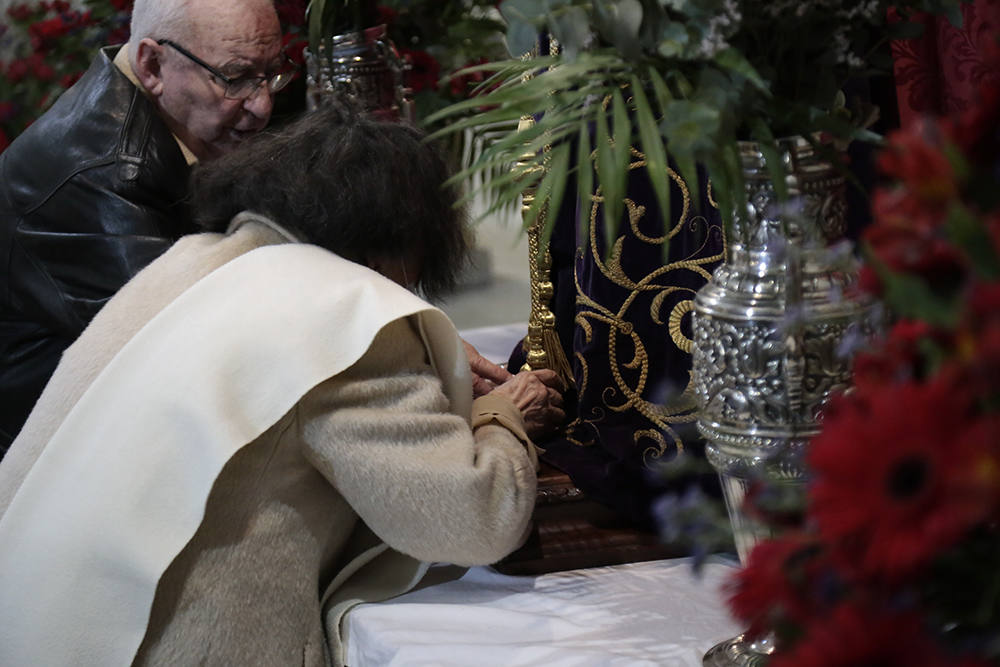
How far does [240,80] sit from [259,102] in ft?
0.15

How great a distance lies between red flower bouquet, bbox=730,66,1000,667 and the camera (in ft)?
1.60

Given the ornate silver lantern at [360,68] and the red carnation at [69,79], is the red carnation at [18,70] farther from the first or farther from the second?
the ornate silver lantern at [360,68]

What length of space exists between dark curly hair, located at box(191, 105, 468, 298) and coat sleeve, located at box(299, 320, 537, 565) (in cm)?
12

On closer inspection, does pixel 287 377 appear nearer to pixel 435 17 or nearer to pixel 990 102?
pixel 990 102

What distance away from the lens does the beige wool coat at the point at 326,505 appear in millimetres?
1245

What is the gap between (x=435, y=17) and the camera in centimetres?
247

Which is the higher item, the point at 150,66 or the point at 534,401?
the point at 150,66

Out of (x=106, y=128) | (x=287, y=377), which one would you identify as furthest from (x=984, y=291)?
(x=106, y=128)

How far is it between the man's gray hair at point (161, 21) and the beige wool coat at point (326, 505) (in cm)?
73

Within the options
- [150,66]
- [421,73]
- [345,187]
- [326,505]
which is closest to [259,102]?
[150,66]

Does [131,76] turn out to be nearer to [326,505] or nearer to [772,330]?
[326,505]

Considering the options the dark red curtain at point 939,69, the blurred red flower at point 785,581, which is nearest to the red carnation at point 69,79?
the dark red curtain at point 939,69

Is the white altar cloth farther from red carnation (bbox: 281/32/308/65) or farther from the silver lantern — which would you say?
red carnation (bbox: 281/32/308/65)

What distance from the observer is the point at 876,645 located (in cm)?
52
